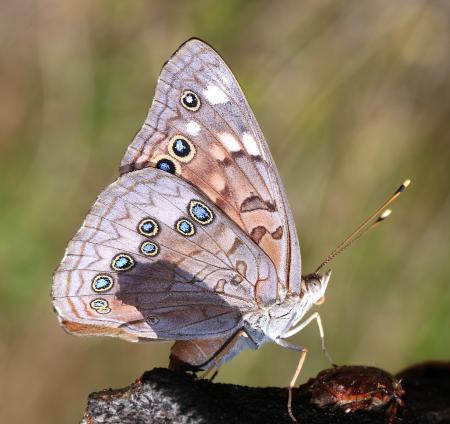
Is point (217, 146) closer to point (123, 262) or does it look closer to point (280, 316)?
point (123, 262)

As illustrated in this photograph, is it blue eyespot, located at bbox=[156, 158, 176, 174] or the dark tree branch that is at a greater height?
blue eyespot, located at bbox=[156, 158, 176, 174]

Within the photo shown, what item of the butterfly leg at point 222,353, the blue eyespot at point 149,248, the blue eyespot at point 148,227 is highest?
the blue eyespot at point 148,227

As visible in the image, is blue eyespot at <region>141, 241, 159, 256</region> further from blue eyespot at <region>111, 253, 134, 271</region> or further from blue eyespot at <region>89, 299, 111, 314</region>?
blue eyespot at <region>89, 299, 111, 314</region>

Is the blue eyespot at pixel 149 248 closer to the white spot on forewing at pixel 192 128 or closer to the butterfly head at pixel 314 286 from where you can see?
the white spot on forewing at pixel 192 128

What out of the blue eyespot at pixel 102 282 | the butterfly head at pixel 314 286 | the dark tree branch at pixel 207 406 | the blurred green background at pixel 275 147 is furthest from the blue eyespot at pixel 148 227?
the blurred green background at pixel 275 147

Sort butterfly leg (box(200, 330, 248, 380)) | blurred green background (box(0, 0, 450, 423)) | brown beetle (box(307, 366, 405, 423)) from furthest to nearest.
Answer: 1. blurred green background (box(0, 0, 450, 423))
2. butterfly leg (box(200, 330, 248, 380))
3. brown beetle (box(307, 366, 405, 423))

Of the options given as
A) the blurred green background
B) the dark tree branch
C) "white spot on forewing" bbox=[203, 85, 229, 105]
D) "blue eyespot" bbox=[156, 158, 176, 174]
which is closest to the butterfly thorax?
the dark tree branch

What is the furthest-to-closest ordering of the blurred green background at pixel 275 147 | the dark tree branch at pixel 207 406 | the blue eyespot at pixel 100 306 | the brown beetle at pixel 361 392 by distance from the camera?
the blurred green background at pixel 275 147
the blue eyespot at pixel 100 306
the brown beetle at pixel 361 392
the dark tree branch at pixel 207 406

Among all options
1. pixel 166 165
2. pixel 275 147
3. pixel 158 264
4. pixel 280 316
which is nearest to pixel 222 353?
pixel 280 316

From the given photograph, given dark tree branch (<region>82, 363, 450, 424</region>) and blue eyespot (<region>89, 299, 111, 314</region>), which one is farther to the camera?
blue eyespot (<region>89, 299, 111, 314</region>)
